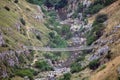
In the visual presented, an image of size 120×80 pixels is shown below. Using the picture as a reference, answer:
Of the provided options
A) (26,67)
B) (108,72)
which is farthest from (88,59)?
(108,72)

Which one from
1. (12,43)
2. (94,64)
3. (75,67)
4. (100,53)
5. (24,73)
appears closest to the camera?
(24,73)

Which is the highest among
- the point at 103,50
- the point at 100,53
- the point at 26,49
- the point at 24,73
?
the point at 26,49

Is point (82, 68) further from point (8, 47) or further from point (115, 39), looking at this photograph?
point (8, 47)

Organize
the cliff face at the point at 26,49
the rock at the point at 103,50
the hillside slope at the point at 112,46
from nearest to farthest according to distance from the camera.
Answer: the hillside slope at the point at 112,46 → the cliff face at the point at 26,49 → the rock at the point at 103,50

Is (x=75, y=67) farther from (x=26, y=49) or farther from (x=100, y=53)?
(x=26, y=49)

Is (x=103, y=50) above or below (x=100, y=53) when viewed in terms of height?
above

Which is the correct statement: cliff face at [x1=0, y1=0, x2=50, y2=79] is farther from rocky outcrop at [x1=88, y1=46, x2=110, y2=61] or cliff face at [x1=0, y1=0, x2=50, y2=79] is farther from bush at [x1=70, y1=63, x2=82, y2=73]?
rocky outcrop at [x1=88, y1=46, x2=110, y2=61]

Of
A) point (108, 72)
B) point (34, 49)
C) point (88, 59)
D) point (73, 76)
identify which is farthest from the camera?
point (34, 49)

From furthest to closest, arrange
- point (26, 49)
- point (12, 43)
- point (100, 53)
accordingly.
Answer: point (26, 49) → point (12, 43) → point (100, 53)

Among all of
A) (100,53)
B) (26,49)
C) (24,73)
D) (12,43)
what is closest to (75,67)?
(100,53)

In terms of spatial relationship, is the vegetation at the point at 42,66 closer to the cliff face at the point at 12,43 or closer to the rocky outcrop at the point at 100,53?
the cliff face at the point at 12,43

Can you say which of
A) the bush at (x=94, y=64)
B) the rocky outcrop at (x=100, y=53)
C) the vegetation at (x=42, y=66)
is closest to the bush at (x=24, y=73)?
the vegetation at (x=42, y=66)
